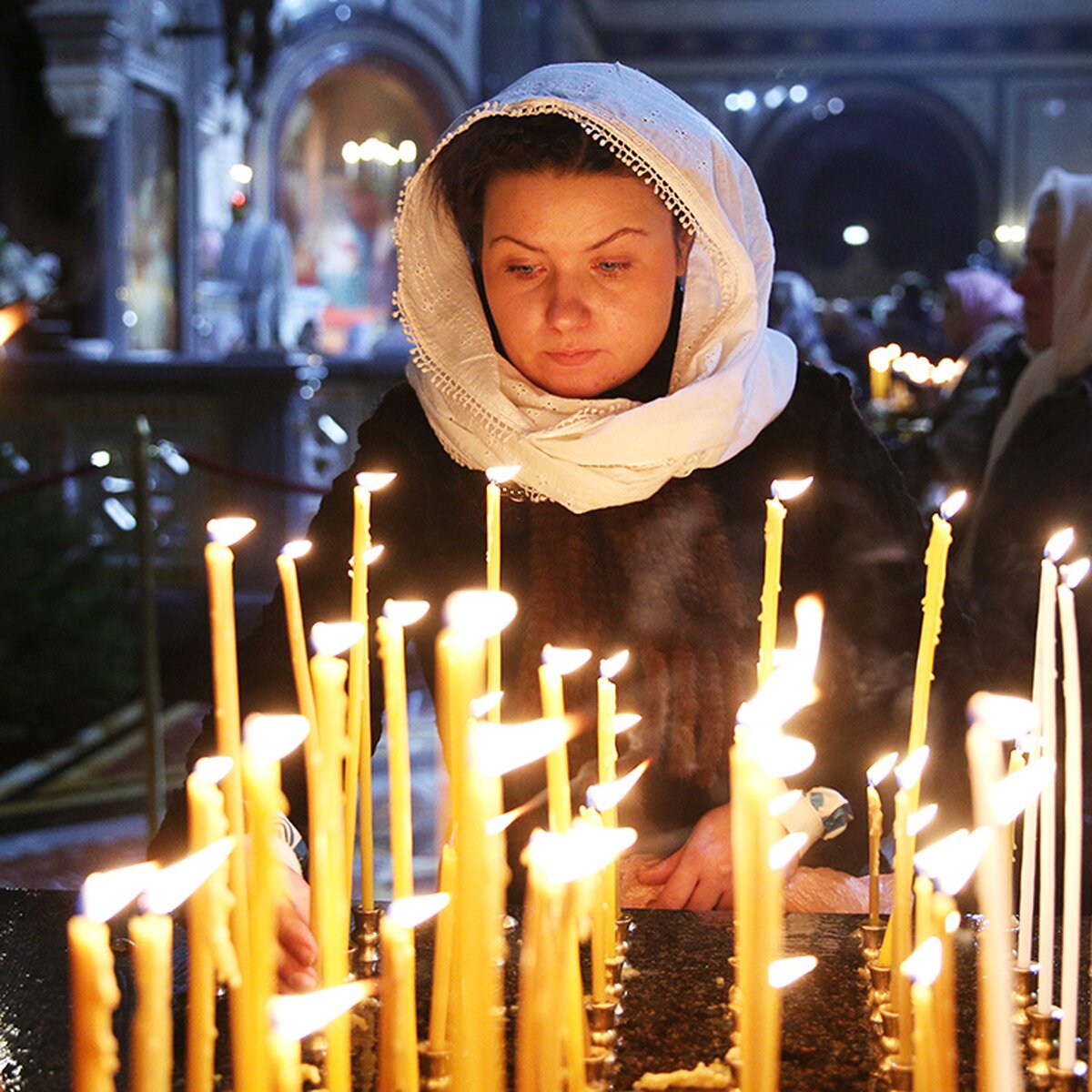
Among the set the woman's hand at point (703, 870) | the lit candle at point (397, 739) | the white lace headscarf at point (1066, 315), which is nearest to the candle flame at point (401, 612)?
the lit candle at point (397, 739)

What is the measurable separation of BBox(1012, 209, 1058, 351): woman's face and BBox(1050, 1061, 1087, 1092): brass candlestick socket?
2487 mm

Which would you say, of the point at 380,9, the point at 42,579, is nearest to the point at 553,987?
the point at 42,579

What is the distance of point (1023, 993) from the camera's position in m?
0.94

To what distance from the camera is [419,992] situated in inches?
39.4

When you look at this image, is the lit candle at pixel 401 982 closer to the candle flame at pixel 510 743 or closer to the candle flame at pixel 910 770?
the candle flame at pixel 510 743

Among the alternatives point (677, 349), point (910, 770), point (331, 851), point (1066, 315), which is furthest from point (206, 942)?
point (1066, 315)

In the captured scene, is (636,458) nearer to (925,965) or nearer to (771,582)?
(771,582)

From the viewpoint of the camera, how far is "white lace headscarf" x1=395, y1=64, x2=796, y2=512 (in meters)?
1.58

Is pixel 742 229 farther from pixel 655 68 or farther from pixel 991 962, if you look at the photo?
pixel 655 68

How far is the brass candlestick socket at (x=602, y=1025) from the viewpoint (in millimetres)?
887

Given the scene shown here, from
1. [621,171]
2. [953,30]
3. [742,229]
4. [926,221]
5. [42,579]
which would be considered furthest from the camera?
[926,221]

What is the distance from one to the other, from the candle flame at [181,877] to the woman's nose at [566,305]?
1002mm

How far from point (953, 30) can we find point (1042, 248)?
59.0 ft

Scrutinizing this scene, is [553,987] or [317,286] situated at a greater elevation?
[317,286]
